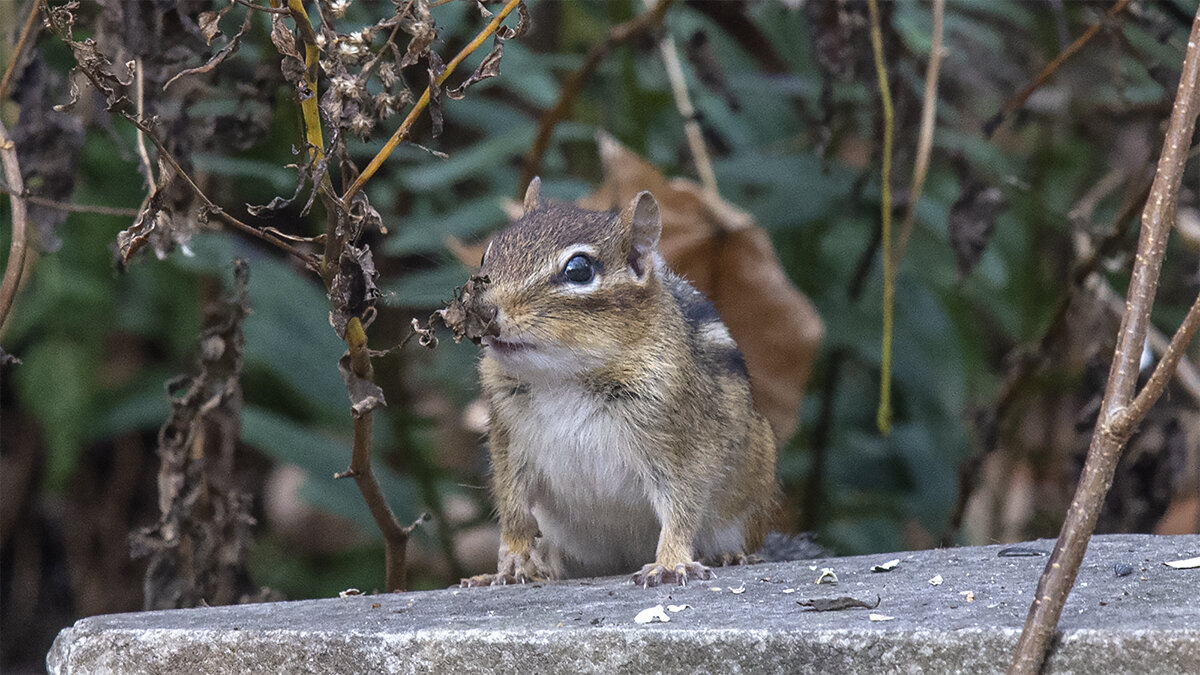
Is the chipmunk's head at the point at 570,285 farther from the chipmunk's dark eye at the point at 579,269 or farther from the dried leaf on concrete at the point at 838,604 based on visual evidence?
the dried leaf on concrete at the point at 838,604

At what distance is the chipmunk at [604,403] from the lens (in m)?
2.89

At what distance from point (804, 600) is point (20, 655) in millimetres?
4047

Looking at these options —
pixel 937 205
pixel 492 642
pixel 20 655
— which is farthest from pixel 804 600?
pixel 20 655

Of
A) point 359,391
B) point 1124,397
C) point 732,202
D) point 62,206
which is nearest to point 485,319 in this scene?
point 359,391

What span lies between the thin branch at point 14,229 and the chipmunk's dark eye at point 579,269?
110 cm

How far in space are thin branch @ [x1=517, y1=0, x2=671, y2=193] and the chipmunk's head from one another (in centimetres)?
83

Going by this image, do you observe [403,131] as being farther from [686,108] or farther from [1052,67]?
[686,108]

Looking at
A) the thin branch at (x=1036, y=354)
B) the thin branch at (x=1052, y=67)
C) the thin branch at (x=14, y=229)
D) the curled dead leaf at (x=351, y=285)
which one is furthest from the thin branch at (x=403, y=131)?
the thin branch at (x=1036, y=354)

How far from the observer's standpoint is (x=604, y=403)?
2982 mm

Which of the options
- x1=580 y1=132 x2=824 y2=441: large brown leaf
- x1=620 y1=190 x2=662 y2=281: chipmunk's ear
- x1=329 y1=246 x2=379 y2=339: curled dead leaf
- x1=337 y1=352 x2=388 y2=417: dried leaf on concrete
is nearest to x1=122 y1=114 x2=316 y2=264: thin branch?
x1=329 y1=246 x2=379 y2=339: curled dead leaf

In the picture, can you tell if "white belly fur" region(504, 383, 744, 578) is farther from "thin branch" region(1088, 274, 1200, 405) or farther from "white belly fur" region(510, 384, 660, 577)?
"thin branch" region(1088, 274, 1200, 405)

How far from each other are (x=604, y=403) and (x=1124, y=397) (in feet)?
4.35

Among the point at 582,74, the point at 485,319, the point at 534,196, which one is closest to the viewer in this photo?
the point at 485,319

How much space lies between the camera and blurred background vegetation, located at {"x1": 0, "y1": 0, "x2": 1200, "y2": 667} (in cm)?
378
